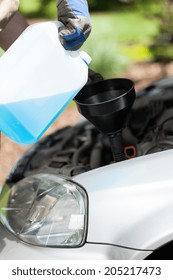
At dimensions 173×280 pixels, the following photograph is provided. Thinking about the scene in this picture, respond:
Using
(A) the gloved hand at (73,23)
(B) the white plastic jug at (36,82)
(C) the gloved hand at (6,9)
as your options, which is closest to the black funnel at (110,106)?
(B) the white plastic jug at (36,82)

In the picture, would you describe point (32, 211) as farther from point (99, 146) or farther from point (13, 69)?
point (99, 146)

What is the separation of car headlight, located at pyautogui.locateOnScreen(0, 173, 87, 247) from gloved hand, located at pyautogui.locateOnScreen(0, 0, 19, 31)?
0.82m

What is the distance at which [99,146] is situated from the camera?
12.0 ft

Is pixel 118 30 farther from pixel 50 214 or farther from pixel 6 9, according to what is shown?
pixel 50 214

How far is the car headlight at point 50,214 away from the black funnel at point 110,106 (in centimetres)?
36

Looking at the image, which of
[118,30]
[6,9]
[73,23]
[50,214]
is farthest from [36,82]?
[118,30]

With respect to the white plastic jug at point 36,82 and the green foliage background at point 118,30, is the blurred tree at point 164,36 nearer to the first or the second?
the green foliage background at point 118,30

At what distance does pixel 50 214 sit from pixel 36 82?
0.63 m

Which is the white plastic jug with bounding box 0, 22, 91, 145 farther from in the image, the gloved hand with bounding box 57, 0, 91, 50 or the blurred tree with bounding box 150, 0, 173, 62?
the blurred tree with bounding box 150, 0, 173, 62

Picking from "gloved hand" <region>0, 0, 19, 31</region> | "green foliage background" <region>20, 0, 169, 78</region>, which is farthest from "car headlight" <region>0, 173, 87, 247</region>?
"green foliage background" <region>20, 0, 169, 78</region>

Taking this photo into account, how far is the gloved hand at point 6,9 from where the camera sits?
288 cm

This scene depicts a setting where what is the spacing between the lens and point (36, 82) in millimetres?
2648

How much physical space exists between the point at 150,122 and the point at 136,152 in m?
0.57
